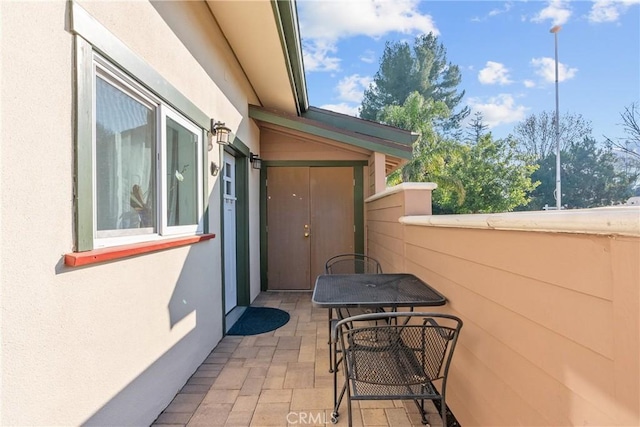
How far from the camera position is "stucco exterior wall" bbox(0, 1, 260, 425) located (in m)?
1.07

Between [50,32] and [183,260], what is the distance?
62.4 inches

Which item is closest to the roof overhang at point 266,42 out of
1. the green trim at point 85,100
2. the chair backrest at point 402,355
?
the green trim at point 85,100

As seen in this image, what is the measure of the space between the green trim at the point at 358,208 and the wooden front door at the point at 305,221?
7 cm

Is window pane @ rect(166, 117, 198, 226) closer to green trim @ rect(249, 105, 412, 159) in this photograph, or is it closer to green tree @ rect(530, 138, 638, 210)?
green trim @ rect(249, 105, 412, 159)

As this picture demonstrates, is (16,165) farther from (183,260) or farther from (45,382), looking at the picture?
(183,260)

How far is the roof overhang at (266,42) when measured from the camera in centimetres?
281

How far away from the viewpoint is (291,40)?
10.9ft

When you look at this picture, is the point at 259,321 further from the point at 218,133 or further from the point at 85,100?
the point at 85,100

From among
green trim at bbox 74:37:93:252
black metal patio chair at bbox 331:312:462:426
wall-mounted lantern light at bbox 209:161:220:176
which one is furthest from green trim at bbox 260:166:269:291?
green trim at bbox 74:37:93:252

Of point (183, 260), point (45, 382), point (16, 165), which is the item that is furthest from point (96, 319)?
point (183, 260)

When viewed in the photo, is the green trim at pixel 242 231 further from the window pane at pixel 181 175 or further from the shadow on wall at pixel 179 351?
the window pane at pixel 181 175

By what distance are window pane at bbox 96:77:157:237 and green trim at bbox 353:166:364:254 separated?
149 inches

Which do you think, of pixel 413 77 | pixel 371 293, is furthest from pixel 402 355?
pixel 413 77

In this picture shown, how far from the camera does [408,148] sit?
192 inches
